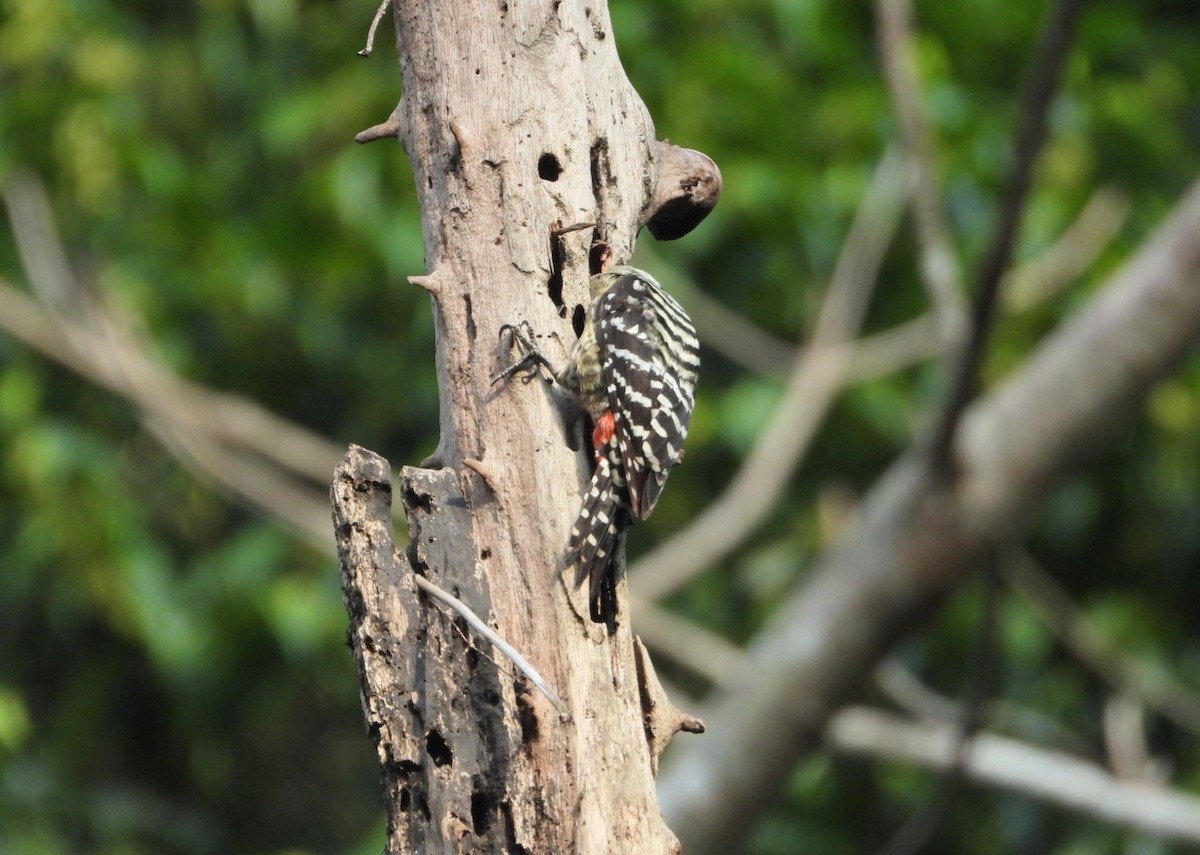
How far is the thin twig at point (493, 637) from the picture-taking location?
2.50 m

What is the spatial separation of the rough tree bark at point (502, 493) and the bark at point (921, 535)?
2580 millimetres

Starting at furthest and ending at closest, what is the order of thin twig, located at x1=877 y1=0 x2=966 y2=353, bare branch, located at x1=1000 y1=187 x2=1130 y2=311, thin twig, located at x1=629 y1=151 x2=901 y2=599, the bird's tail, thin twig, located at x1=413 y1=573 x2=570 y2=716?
bare branch, located at x1=1000 y1=187 x2=1130 y2=311
thin twig, located at x1=629 y1=151 x2=901 y2=599
thin twig, located at x1=877 y1=0 x2=966 y2=353
the bird's tail
thin twig, located at x1=413 y1=573 x2=570 y2=716

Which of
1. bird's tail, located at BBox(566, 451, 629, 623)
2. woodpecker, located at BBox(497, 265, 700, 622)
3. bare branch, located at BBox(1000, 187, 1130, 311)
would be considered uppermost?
bare branch, located at BBox(1000, 187, 1130, 311)

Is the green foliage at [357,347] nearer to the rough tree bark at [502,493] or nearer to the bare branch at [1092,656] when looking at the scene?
the bare branch at [1092,656]

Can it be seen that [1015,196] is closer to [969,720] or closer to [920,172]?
[920,172]

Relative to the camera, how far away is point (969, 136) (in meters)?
6.70

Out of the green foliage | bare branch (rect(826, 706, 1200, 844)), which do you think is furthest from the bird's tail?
the green foliage

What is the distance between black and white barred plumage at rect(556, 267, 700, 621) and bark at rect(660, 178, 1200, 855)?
5.78 ft

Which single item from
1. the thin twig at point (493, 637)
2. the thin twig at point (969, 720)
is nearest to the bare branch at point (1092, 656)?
the thin twig at point (969, 720)

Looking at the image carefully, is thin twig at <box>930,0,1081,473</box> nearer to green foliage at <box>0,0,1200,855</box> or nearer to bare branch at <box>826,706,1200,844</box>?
bare branch at <box>826,706,1200,844</box>

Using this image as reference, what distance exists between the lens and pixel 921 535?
17.6ft

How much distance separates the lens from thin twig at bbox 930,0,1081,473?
386 centimetres

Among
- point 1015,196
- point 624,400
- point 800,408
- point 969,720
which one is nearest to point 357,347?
point 800,408

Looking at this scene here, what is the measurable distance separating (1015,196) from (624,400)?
154cm
